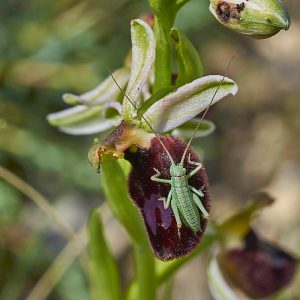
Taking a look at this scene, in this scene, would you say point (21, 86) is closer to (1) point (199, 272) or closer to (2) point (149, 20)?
(1) point (199, 272)

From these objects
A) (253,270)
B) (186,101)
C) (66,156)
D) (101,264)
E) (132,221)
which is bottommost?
(66,156)

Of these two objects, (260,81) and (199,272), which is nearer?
(199,272)

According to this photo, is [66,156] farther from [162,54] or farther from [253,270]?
[162,54]

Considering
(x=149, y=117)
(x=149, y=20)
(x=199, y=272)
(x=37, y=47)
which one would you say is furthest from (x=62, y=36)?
(x=149, y=117)

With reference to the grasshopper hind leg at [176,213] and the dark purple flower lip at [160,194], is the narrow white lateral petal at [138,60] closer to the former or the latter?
the dark purple flower lip at [160,194]

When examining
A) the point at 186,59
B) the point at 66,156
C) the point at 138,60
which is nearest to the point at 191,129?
the point at 186,59

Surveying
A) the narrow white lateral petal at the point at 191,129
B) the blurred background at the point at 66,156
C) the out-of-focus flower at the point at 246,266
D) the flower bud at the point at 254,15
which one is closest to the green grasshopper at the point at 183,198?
the flower bud at the point at 254,15
